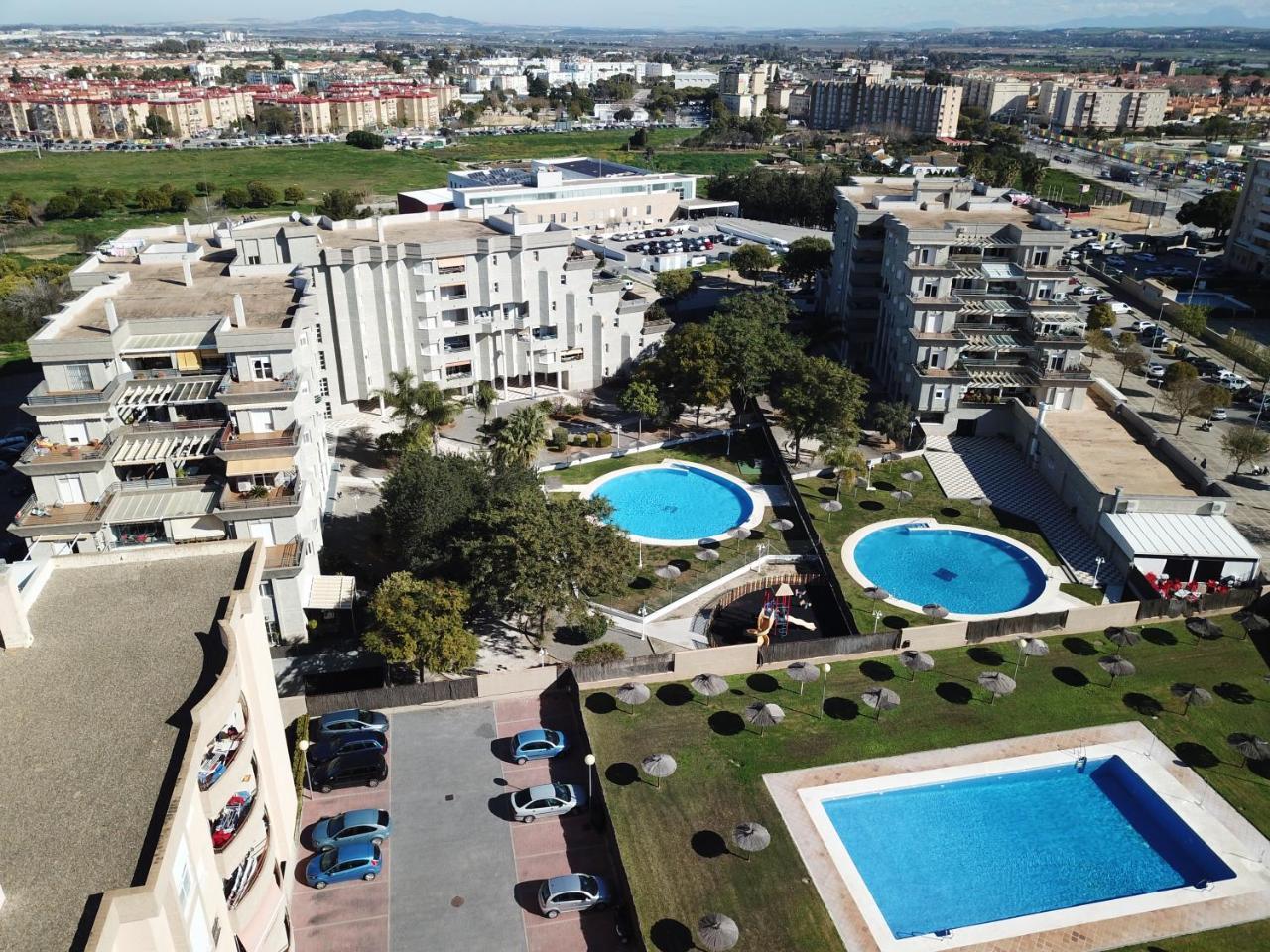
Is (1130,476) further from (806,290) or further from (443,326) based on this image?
(806,290)

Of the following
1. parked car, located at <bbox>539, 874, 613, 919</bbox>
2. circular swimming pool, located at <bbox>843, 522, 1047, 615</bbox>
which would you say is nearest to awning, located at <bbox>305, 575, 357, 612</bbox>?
parked car, located at <bbox>539, 874, 613, 919</bbox>

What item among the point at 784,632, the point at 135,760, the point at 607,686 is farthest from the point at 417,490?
the point at 135,760

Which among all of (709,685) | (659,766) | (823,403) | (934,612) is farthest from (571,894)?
(823,403)

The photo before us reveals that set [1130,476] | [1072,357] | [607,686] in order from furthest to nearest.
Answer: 1. [1072,357]
2. [1130,476]
3. [607,686]

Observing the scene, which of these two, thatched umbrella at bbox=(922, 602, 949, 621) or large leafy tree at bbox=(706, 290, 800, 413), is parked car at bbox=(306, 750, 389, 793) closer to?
thatched umbrella at bbox=(922, 602, 949, 621)

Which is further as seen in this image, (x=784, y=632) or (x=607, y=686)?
(x=784, y=632)

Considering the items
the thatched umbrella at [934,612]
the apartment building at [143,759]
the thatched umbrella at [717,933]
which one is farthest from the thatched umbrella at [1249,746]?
the apartment building at [143,759]

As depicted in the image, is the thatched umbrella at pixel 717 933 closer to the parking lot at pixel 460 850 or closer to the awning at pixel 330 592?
the parking lot at pixel 460 850

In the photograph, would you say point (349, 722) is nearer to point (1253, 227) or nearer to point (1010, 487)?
point (1010, 487)
